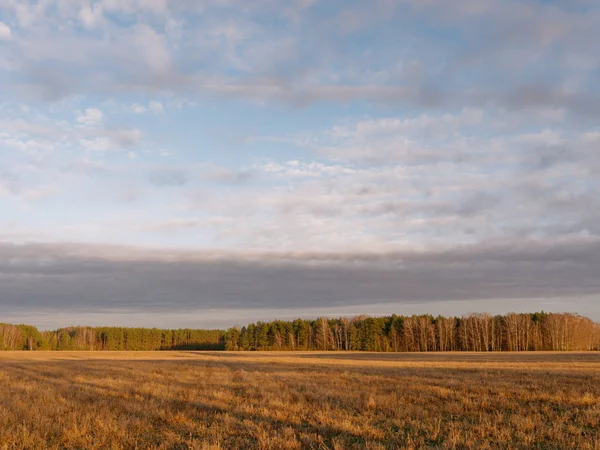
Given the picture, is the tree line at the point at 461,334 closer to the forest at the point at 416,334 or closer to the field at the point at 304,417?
the forest at the point at 416,334

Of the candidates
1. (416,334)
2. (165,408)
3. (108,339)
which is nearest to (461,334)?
(416,334)

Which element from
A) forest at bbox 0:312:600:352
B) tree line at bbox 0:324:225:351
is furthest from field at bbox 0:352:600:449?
tree line at bbox 0:324:225:351

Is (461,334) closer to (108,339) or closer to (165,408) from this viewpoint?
(108,339)

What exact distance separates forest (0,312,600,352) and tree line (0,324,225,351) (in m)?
0.62

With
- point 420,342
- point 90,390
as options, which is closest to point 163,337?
point 420,342

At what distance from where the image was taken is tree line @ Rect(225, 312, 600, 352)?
128013 millimetres

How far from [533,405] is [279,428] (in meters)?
8.42

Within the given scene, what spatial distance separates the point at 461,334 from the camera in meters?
133

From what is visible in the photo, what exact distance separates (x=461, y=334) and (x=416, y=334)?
12021mm

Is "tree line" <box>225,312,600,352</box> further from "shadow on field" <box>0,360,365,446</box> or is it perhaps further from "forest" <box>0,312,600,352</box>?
"shadow on field" <box>0,360,365,446</box>

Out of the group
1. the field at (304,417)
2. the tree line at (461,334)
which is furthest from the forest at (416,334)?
the field at (304,417)

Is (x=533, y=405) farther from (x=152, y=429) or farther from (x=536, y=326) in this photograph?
(x=536, y=326)

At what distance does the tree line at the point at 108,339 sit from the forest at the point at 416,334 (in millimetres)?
619

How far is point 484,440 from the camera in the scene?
1035cm
